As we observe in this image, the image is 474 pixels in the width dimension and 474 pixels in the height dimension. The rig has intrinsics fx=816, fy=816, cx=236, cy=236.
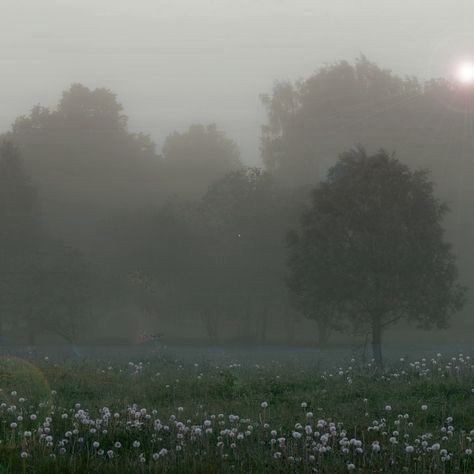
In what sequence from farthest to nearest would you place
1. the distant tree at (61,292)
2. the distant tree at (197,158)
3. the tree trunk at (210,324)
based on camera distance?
1. the distant tree at (197,158)
2. the tree trunk at (210,324)
3. the distant tree at (61,292)

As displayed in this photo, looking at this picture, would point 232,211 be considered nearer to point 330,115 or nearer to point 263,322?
point 263,322

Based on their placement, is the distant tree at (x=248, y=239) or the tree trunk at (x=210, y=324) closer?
the distant tree at (x=248, y=239)

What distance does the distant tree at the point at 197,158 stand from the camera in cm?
7388

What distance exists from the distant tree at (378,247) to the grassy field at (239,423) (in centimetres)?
1477

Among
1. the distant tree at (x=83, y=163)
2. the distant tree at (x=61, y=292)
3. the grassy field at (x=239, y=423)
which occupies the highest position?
the distant tree at (x=83, y=163)

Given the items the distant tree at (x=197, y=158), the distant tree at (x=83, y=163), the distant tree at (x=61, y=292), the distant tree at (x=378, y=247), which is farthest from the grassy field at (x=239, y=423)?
the distant tree at (x=197, y=158)

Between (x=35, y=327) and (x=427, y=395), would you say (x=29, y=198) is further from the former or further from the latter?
(x=427, y=395)

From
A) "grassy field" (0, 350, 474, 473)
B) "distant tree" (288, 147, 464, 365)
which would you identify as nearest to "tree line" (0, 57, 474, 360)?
"distant tree" (288, 147, 464, 365)

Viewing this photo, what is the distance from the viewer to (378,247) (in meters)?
34.8

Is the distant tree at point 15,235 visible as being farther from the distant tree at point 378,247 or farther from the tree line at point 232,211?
the distant tree at point 378,247

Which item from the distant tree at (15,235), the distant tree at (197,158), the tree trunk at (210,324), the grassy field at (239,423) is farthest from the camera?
the distant tree at (197,158)

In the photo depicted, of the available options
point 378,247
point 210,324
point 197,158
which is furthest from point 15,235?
point 378,247

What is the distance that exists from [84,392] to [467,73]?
6510 centimetres

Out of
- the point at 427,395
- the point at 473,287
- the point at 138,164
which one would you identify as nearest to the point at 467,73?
the point at 473,287
